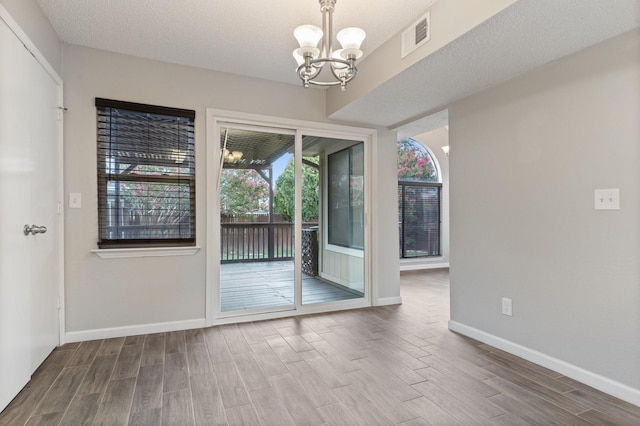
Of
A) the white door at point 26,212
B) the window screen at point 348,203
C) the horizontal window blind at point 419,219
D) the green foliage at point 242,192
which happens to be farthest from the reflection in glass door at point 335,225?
the horizontal window blind at point 419,219

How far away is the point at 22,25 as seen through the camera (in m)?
2.11

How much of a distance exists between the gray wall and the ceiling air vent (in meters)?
2.47

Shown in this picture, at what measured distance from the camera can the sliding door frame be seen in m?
3.35

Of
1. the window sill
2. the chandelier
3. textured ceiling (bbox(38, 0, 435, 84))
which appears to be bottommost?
the window sill

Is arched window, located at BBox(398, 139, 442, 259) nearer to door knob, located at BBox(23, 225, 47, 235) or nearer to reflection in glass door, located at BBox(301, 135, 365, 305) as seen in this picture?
reflection in glass door, located at BBox(301, 135, 365, 305)

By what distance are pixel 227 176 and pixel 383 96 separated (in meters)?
1.73

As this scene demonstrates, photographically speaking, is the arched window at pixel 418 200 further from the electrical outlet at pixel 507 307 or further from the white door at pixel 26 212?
the white door at pixel 26 212

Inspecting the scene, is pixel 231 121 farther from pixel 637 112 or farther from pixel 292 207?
pixel 637 112

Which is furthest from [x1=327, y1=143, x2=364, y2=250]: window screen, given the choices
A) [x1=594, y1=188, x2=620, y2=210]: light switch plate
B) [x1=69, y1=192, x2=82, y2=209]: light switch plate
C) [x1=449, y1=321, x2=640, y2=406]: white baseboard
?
[x1=69, y1=192, x2=82, y2=209]: light switch plate

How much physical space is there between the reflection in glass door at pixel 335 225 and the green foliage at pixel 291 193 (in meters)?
0.03

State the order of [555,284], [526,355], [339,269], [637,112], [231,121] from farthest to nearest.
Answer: [339,269] < [231,121] < [526,355] < [555,284] < [637,112]

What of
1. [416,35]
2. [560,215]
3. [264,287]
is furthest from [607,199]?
[264,287]

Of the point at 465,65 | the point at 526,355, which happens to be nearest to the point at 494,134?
the point at 465,65

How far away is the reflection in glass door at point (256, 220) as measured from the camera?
3543 millimetres
